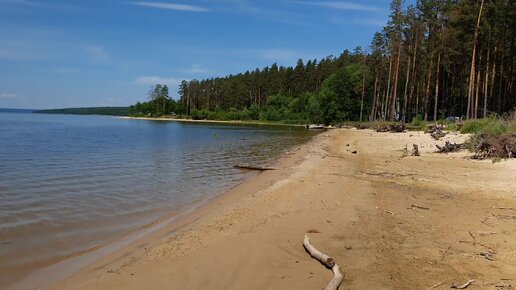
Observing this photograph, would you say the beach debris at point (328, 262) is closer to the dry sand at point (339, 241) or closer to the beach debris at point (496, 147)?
the dry sand at point (339, 241)

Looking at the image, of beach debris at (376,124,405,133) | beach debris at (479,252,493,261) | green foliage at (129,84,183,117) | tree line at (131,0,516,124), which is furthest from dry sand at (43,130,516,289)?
green foliage at (129,84,183,117)

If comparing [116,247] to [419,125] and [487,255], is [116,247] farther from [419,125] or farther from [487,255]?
[419,125]

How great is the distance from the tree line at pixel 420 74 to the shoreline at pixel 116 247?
1001 inches

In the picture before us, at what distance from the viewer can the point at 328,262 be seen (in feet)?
18.3

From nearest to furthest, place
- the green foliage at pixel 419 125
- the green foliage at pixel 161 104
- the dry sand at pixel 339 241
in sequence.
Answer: the dry sand at pixel 339 241
the green foliage at pixel 419 125
the green foliage at pixel 161 104

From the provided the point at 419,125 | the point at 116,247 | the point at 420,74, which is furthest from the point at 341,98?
the point at 116,247

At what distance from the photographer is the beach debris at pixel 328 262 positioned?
4859 millimetres

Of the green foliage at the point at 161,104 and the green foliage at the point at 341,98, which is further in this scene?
the green foliage at the point at 161,104

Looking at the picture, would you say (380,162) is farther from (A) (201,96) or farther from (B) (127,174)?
(A) (201,96)

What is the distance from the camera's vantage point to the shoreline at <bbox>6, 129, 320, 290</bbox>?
6.02 meters

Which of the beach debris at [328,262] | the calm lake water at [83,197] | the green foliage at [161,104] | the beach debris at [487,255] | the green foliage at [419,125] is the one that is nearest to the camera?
the beach debris at [328,262]

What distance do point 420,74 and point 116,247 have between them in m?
53.8

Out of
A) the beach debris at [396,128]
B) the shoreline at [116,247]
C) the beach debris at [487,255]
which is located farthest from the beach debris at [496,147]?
the beach debris at [396,128]

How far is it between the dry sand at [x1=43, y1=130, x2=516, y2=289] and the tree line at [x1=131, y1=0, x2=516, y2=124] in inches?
868
